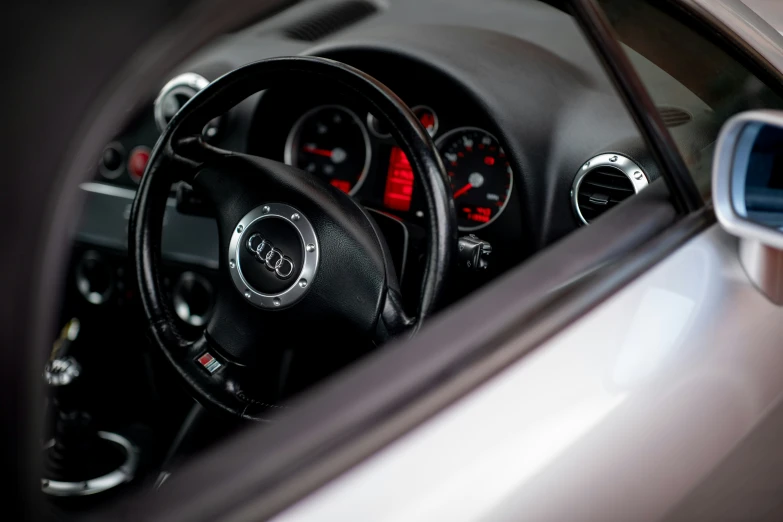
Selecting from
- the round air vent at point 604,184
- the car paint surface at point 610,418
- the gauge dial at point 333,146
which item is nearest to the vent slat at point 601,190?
the round air vent at point 604,184

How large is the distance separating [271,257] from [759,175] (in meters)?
0.83

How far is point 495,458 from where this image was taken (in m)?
0.88

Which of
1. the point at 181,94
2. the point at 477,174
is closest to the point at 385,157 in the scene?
the point at 477,174

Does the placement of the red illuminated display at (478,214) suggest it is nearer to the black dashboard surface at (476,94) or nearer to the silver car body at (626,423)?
the black dashboard surface at (476,94)

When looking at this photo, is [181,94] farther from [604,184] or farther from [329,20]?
[604,184]

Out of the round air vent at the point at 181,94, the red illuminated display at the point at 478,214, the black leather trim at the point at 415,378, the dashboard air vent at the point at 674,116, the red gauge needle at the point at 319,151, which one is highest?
the round air vent at the point at 181,94

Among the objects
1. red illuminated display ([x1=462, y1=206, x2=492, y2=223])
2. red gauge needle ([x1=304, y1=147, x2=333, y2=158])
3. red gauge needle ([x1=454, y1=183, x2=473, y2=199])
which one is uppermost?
red gauge needle ([x1=304, y1=147, x2=333, y2=158])

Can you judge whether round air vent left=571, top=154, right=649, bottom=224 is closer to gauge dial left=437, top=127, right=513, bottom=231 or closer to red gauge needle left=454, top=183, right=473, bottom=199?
gauge dial left=437, top=127, right=513, bottom=231

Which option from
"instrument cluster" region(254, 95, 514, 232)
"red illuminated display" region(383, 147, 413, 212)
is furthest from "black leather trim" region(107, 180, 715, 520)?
"red illuminated display" region(383, 147, 413, 212)

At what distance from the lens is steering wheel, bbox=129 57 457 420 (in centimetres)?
131

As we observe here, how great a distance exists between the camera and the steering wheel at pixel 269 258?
131 centimetres

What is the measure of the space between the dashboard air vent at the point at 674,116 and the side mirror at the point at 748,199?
0.08m

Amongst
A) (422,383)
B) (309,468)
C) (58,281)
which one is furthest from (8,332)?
(422,383)

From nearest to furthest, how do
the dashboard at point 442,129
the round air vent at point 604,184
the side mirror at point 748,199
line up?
the side mirror at point 748,199 < the round air vent at point 604,184 < the dashboard at point 442,129
